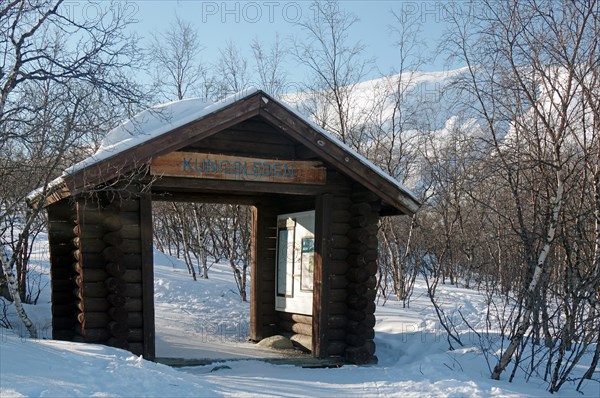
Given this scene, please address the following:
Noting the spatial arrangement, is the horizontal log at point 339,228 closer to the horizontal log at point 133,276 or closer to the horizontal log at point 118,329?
the horizontal log at point 133,276

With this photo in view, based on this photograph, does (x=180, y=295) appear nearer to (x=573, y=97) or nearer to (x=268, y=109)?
(x=268, y=109)

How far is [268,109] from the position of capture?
946 cm

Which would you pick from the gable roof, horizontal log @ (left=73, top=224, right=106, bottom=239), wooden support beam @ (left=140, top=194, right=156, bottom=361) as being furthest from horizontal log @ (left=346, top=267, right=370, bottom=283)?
horizontal log @ (left=73, top=224, right=106, bottom=239)

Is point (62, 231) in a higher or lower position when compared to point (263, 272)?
higher

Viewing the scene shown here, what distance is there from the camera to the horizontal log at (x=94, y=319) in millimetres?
8727

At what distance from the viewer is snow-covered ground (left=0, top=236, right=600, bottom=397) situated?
5773 mm

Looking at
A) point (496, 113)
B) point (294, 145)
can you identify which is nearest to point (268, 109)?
point (294, 145)

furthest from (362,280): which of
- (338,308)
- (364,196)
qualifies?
(364,196)

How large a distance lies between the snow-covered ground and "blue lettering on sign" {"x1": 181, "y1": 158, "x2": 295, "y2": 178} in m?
3.19

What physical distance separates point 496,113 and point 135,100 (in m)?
6.28

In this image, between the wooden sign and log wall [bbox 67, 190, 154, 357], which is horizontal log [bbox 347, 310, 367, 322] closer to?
the wooden sign

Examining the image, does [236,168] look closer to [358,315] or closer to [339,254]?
[339,254]

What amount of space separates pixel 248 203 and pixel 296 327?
300 cm

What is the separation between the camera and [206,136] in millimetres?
9141
